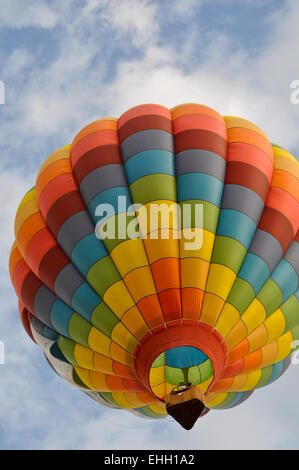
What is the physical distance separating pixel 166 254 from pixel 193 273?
469 mm

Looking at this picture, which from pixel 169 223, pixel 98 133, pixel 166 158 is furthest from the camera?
pixel 98 133

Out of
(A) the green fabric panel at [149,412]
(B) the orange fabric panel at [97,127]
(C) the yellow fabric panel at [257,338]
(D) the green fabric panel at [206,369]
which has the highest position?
(B) the orange fabric panel at [97,127]

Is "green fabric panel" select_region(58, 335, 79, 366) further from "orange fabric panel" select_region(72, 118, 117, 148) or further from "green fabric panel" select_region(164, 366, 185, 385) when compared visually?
"orange fabric panel" select_region(72, 118, 117, 148)

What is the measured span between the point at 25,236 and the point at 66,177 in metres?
1.18

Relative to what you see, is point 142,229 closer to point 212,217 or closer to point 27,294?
point 212,217

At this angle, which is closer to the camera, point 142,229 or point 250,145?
point 142,229

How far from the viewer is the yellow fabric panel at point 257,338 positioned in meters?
8.92

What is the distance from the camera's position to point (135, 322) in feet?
27.3

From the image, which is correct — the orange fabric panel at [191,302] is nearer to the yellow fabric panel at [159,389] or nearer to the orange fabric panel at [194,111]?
the yellow fabric panel at [159,389]

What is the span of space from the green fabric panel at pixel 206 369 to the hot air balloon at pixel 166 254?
0.02 meters

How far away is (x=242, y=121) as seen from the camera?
32.8 ft

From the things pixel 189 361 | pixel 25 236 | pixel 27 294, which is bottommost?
pixel 189 361

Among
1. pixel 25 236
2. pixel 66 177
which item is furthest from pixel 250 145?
pixel 25 236

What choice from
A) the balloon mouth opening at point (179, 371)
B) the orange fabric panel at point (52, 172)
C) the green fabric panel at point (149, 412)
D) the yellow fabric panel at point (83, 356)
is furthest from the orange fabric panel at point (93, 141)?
the green fabric panel at point (149, 412)
